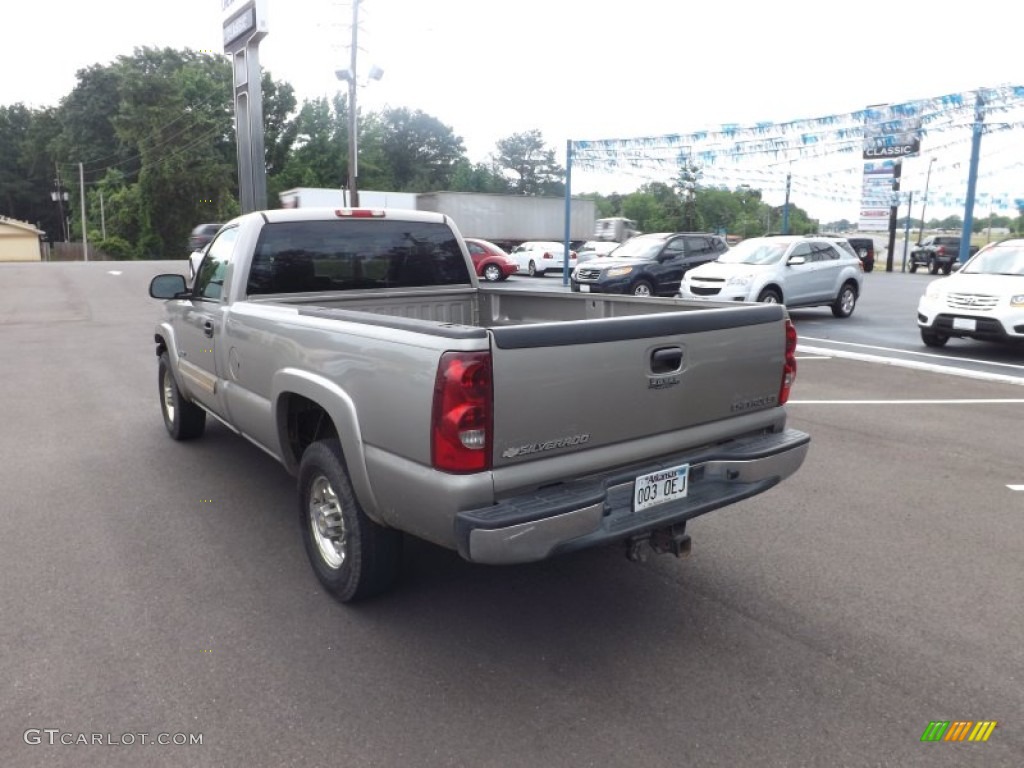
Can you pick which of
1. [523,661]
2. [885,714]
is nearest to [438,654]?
[523,661]

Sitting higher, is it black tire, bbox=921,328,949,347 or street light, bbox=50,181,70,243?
street light, bbox=50,181,70,243

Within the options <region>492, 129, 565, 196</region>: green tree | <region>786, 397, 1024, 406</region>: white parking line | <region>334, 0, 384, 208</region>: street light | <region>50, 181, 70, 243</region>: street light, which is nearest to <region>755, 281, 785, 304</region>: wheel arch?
<region>786, 397, 1024, 406</region>: white parking line

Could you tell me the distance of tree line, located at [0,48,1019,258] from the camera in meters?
59.6

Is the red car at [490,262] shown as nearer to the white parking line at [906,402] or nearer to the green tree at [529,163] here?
the white parking line at [906,402]

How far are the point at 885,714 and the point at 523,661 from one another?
1.37 m

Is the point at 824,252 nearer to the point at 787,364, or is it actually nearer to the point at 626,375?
the point at 787,364

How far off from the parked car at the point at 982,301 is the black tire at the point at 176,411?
1011 centimetres

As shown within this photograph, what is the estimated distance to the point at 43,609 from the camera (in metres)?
3.64

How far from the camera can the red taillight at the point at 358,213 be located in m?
5.00

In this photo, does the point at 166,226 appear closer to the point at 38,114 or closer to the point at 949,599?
the point at 38,114

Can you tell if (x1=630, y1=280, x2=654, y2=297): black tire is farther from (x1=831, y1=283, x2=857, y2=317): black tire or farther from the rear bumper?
the rear bumper

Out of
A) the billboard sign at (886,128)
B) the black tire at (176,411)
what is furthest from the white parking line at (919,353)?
the black tire at (176,411)

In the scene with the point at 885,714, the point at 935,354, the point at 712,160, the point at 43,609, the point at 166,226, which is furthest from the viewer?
the point at 166,226

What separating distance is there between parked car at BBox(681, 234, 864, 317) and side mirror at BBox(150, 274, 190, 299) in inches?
417
